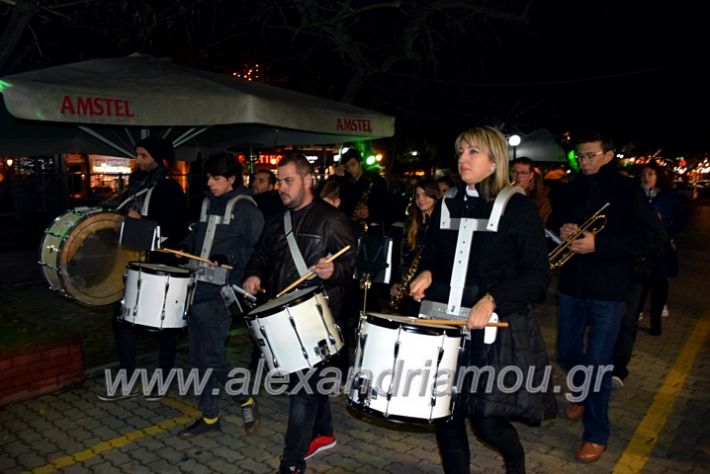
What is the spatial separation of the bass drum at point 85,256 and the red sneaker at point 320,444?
2.81 metres

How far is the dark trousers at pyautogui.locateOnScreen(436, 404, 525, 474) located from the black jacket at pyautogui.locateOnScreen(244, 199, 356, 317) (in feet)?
3.59

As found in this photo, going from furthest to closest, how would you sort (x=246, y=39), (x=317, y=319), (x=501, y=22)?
(x=501, y=22), (x=246, y=39), (x=317, y=319)

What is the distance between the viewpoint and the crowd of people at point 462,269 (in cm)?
298

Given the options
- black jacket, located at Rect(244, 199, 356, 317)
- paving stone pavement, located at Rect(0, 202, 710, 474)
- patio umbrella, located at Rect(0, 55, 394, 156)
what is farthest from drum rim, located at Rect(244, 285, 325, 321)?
→ patio umbrella, located at Rect(0, 55, 394, 156)

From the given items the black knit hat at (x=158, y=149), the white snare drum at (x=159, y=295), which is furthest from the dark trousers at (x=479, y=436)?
the black knit hat at (x=158, y=149)

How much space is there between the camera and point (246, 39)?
15.8 m

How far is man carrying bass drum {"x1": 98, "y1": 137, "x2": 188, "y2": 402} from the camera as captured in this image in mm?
4988

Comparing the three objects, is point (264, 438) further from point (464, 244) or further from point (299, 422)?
point (464, 244)

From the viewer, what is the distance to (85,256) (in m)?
5.87

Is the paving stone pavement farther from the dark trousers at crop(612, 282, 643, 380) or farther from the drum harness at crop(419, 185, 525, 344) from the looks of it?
the drum harness at crop(419, 185, 525, 344)

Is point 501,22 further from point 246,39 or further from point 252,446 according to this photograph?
point 252,446

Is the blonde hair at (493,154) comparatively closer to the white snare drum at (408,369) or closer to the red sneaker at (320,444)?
the white snare drum at (408,369)

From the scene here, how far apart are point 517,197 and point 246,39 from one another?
14.1 metres

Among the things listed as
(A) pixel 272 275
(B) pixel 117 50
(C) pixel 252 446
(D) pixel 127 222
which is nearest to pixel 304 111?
(D) pixel 127 222
